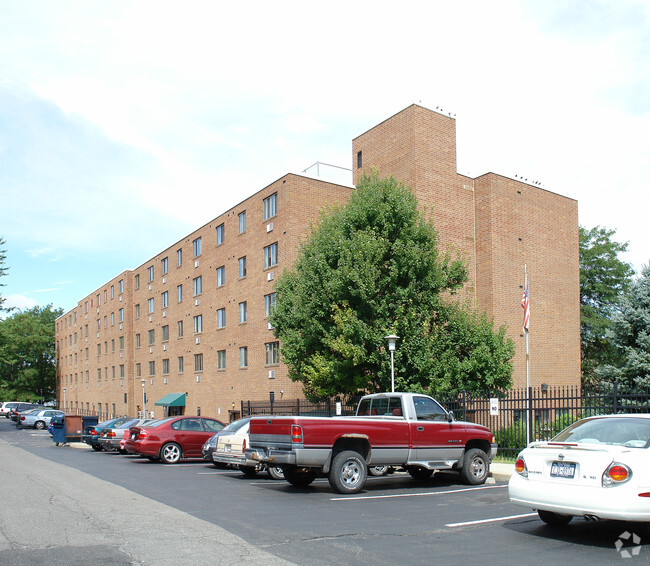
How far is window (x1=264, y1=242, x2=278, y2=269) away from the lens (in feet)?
111

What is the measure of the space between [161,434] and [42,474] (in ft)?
14.9

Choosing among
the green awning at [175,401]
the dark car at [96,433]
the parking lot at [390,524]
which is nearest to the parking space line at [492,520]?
the parking lot at [390,524]

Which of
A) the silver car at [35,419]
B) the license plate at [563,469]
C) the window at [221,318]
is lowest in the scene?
the silver car at [35,419]

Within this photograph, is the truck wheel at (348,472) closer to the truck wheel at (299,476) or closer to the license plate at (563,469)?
the truck wheel at (299,476)

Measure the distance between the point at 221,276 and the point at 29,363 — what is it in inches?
2813

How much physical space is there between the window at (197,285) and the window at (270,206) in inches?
425

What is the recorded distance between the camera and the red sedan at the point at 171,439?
19.6 m

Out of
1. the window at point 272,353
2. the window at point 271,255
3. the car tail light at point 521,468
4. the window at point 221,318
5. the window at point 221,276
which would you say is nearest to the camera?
the car tail light at point 521,468

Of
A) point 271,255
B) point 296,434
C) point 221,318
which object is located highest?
point 271,255

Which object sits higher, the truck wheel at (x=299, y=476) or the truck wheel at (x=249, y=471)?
the truck wheel at (x=299, y=476)

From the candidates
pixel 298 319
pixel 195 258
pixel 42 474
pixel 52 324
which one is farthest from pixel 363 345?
pixel 52 324

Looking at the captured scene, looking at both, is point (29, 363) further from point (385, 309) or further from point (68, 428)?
point (385, 309)

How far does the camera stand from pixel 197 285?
4428 centimetres

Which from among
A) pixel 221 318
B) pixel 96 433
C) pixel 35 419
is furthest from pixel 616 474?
pixel 35 419
